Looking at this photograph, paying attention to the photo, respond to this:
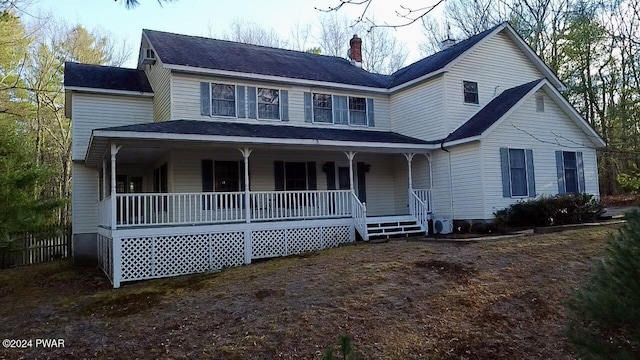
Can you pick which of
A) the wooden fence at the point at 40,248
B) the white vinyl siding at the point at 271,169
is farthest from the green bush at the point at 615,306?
the wooden fence at the point at 40,248

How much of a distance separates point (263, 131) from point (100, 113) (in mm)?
5728

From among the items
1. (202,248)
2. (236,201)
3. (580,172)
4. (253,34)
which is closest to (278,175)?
(236,201)

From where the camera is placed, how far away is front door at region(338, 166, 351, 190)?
52.5ft

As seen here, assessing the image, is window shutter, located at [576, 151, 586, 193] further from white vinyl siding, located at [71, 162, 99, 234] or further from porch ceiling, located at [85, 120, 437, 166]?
white vinyl siding, located at [71, 162, 99, 234]

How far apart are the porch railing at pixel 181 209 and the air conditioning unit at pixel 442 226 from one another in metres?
6.34

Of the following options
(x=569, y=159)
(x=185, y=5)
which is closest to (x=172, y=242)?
(x=185, y=5)

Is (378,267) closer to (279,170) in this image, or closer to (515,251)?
(515,251)

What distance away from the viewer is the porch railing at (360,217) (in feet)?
43.4

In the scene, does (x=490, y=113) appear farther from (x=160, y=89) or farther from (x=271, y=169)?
(x=160, y=89)

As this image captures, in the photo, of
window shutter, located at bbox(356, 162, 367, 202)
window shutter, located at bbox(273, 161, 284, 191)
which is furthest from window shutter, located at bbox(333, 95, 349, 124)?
window shutter, located at bbox(273, 161, 284, 191)

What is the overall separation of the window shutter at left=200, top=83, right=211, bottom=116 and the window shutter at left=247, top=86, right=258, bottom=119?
1.30 meters

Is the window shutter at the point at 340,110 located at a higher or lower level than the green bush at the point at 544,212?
higher

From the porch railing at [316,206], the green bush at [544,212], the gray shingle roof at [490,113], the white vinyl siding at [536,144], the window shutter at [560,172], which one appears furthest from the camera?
the window shutter at [560,172]

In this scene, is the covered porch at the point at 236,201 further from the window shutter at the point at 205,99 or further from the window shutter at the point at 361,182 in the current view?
the window shutter at the point at 205,99
